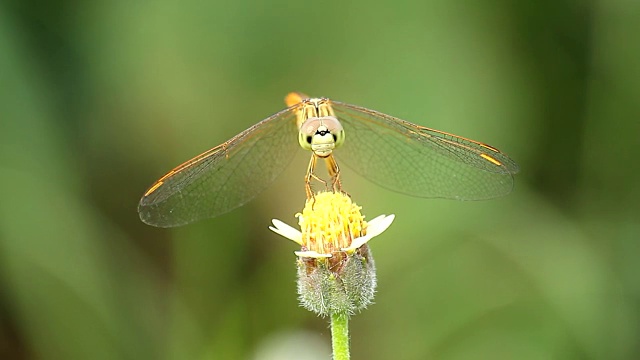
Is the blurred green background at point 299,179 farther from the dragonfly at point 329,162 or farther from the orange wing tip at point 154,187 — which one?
the orange wing tip at point 154,187

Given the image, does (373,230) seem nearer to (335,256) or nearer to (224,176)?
(335,256)

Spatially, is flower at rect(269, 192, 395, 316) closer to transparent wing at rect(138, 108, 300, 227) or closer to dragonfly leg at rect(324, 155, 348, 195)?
dragonfly leg at rect(324, 155, 348, 195)

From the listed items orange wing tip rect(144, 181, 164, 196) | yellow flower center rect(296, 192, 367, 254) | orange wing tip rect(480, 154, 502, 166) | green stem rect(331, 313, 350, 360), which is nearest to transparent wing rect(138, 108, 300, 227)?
orange wing tip rect(144, 181, 164, 196)

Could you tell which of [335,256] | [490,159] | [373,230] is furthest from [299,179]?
[335,256]

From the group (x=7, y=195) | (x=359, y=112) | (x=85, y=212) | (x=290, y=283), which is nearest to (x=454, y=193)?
(x=359, y=112)

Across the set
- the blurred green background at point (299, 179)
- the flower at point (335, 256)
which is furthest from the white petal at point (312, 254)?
the blurred green background at point (299, 179)

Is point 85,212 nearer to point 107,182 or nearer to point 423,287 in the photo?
point 107,182
